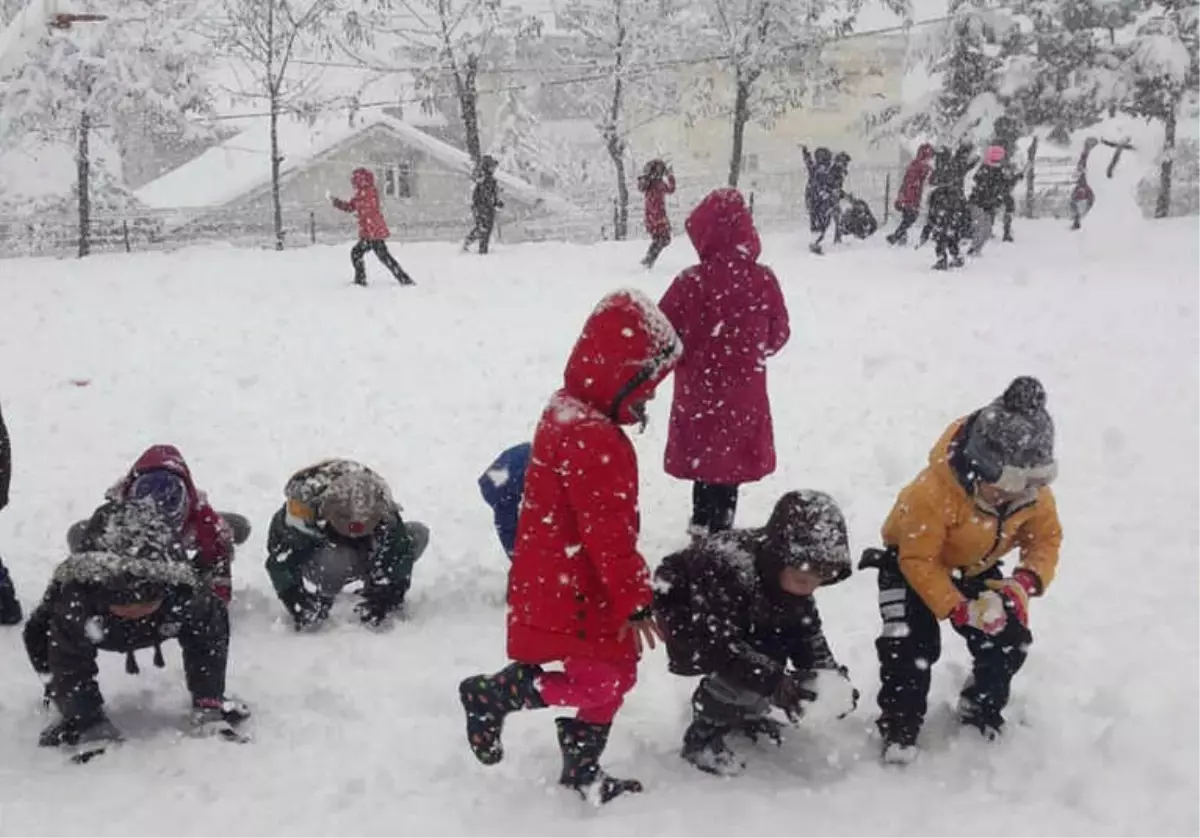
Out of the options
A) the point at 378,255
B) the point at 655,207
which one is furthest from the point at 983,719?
the point at 655,207

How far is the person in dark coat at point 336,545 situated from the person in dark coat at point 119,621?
2.63 feet

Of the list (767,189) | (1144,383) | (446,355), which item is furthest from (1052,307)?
(767,189)

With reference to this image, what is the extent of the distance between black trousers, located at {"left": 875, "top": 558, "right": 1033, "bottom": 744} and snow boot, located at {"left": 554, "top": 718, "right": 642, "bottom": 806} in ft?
3.12

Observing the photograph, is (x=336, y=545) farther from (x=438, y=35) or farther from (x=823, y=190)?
(x=438, y=35)

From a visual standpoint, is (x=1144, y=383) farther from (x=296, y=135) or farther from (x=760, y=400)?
(x=296, y=135)

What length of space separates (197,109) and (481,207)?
11813 millimetres

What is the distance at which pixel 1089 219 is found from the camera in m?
21.4

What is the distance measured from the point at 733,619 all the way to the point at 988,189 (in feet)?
43.5

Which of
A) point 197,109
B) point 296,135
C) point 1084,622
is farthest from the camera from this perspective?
point 296,135

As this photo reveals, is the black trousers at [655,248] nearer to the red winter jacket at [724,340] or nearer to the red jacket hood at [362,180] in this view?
the red jacket hood at [362,180]

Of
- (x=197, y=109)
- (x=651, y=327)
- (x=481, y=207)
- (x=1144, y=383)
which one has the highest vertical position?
(x=197, y=109)

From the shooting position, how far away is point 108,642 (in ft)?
12.7

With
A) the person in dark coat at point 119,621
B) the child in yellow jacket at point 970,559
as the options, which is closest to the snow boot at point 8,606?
the person in dark coat at point 119,621

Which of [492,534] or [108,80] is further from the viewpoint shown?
[108,80]
